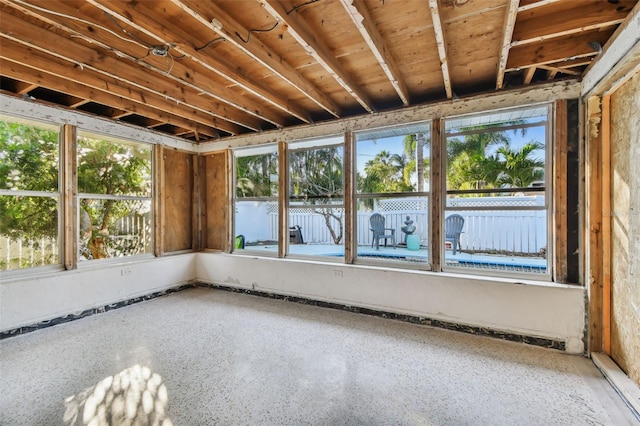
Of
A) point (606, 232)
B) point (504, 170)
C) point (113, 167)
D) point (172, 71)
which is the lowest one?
point (606, 232)

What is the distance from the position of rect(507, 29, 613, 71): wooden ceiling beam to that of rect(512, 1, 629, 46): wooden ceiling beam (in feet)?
0.51

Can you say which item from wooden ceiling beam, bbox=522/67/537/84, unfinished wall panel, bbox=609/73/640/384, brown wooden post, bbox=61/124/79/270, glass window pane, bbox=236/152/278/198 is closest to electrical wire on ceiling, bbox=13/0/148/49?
brown wooden post, bbox=61/124/79/270

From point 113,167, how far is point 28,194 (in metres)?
1.07

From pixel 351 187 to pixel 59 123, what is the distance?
3.79m

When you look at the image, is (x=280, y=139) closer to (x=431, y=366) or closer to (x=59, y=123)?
(x=59, y=123)

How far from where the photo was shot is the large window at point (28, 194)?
3047 mm

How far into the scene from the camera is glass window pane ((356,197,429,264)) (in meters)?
3.77

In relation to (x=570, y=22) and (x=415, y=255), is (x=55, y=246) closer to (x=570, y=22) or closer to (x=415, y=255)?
(x=415, y=255)

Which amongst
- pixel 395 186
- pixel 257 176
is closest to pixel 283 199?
pixel 257 176

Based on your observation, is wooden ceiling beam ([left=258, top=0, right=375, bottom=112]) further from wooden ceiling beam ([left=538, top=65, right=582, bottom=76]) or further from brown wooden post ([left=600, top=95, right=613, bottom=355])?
brown wooden post ([left=600, top=95, right=613, bottom=355])

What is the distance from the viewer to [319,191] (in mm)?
4207

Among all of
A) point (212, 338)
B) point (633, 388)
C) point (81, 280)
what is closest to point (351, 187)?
point (212, 338)

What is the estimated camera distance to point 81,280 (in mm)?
3463

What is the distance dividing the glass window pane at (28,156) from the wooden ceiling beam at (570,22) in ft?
16.6
